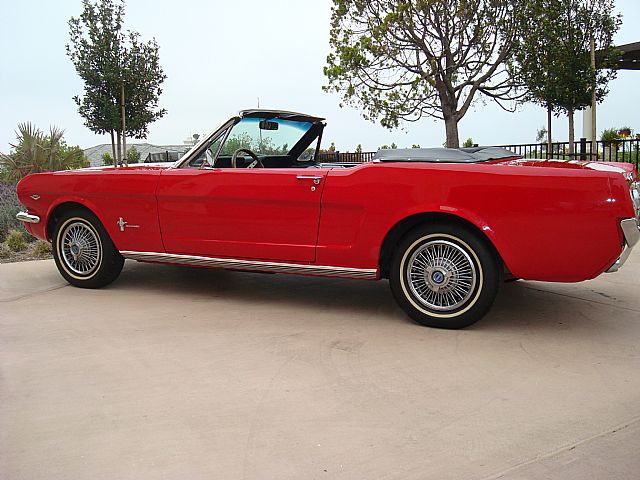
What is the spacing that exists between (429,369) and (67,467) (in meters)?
1.99

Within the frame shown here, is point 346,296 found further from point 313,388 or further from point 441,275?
point 313,388

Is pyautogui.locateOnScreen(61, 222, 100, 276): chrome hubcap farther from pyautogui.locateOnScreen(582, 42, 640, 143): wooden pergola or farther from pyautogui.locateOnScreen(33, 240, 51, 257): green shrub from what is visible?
pyautogui.locateOnScreen(582, 42, 640, 143): wooden pergola

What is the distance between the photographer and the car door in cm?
503

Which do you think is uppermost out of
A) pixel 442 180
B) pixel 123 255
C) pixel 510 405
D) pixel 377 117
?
pixel 377 117

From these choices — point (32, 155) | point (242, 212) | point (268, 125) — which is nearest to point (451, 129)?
point (32, 155)

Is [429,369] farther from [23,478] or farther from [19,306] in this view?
[19,306]

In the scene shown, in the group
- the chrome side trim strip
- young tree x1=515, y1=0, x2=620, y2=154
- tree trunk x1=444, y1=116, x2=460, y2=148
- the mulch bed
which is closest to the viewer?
the chrome side trim strip

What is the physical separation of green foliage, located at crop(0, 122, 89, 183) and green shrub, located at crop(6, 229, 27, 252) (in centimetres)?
553

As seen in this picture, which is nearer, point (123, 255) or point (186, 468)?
point (186, 468)

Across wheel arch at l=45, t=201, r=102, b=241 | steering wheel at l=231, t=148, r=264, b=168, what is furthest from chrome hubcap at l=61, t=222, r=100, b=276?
steering wheel at l=231, t=148, r=264, b=168

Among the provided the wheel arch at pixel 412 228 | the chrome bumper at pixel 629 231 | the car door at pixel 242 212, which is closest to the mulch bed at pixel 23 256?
the car door at pixel 242 212

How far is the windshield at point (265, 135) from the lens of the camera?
18.7 feet

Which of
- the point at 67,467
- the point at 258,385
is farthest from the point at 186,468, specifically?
the point at 258,385

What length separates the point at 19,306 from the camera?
5.59 m
